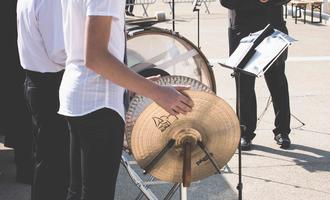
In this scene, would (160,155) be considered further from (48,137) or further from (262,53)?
(262,53)

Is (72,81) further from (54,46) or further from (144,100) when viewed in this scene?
(54,46)

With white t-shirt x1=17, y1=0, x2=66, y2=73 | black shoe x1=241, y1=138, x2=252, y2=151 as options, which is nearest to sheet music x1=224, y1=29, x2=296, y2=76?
white t-shirt x1=17, y1=0, x2=66, y2=73

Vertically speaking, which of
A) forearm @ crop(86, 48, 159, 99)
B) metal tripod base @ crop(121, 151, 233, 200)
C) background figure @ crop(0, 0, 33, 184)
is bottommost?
metal tripod base @ crop(121, 151, 233, 200)

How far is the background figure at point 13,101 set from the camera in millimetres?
3744

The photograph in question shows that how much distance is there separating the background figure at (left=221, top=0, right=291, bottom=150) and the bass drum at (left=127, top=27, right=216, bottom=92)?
720 millimetres

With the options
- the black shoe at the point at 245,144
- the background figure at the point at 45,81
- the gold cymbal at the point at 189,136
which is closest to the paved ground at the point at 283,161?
the black shoe at the point at 245,144

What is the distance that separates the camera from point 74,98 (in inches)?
82.1

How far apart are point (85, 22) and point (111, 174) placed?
→ 59 cm

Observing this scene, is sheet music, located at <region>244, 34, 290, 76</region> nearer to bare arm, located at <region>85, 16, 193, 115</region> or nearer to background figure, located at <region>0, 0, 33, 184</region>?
bare arm, located at <region>85, 16, 193, 115</region>

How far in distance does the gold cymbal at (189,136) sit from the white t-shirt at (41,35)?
2.16 feet

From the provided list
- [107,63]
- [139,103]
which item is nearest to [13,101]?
[139,103]

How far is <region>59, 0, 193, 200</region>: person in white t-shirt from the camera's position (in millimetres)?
1970

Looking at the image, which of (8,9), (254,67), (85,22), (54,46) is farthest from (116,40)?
(8,9)

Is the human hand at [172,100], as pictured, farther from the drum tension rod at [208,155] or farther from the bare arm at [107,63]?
the drum tension rod at [208,155]
